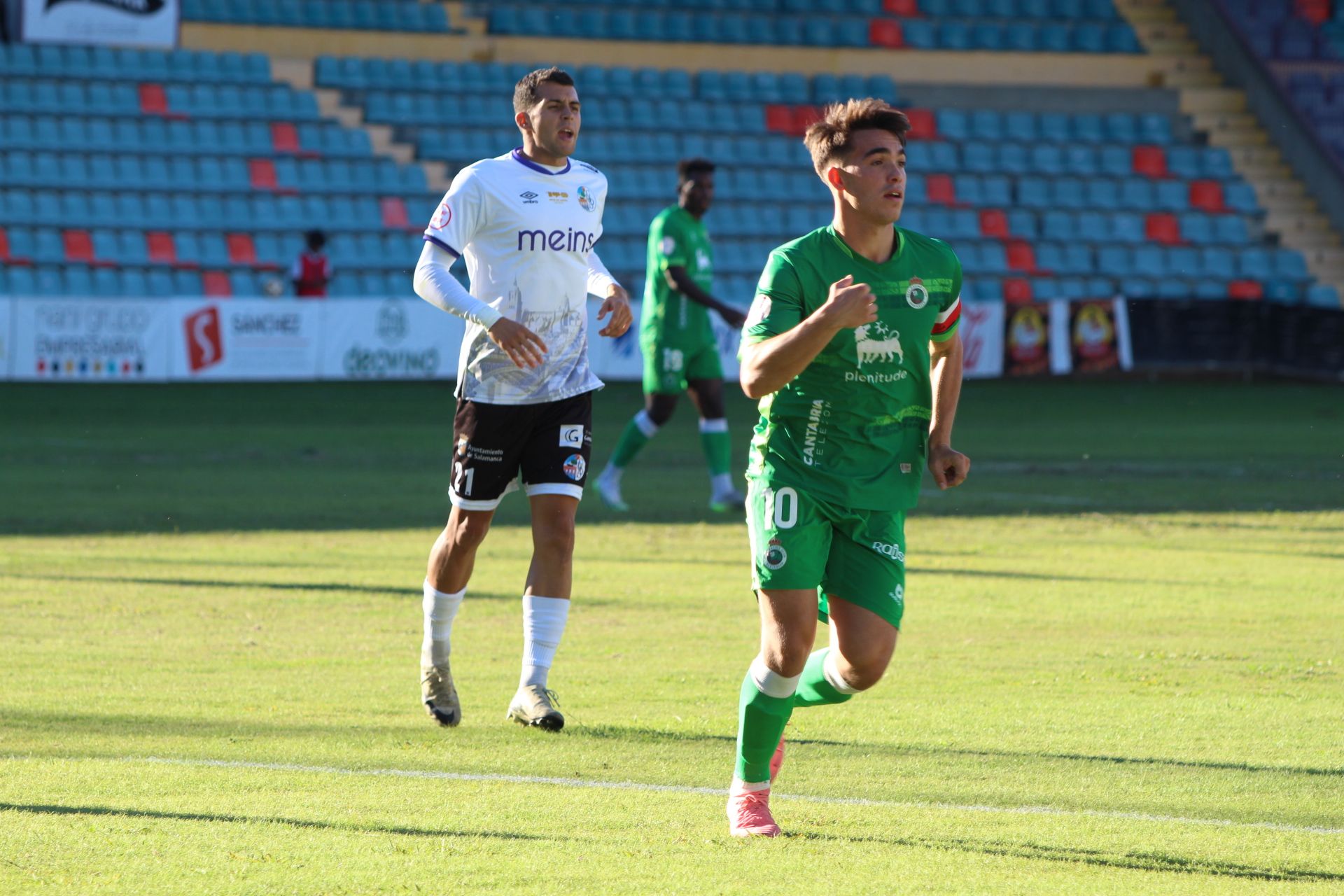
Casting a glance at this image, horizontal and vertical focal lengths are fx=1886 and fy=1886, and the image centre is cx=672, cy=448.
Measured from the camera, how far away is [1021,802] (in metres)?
5.35

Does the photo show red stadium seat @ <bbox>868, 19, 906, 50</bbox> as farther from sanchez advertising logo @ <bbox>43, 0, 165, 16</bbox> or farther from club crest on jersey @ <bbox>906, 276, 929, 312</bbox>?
club crest on jersey @ <bbox>906, 276, 929, 312</bbox>

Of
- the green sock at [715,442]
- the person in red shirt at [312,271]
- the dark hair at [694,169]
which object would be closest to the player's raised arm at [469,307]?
the dark hair at [694,169]

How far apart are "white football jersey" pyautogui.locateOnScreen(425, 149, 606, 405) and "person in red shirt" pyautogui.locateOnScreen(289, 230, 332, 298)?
1847cm

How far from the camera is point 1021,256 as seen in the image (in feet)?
102

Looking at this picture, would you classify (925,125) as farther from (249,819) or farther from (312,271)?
(249,819)

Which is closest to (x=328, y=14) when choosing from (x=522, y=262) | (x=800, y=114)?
(x=800, y=114)

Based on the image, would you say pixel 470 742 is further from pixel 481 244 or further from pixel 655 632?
pixel 655 632

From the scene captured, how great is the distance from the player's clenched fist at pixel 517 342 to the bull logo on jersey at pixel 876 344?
5.01ft

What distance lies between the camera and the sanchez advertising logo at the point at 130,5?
91.0 ft

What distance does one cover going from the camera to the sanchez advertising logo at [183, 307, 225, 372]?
2369 cm

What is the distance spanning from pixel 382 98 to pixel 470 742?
24.8 meters

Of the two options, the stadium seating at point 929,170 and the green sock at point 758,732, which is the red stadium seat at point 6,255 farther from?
the green sock at point 758,732

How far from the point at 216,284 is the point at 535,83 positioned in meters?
20.3

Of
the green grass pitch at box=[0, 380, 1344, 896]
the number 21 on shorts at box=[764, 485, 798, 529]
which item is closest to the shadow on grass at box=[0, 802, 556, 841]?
the green grass pitch at box=[0, 380, 1344, 896]
